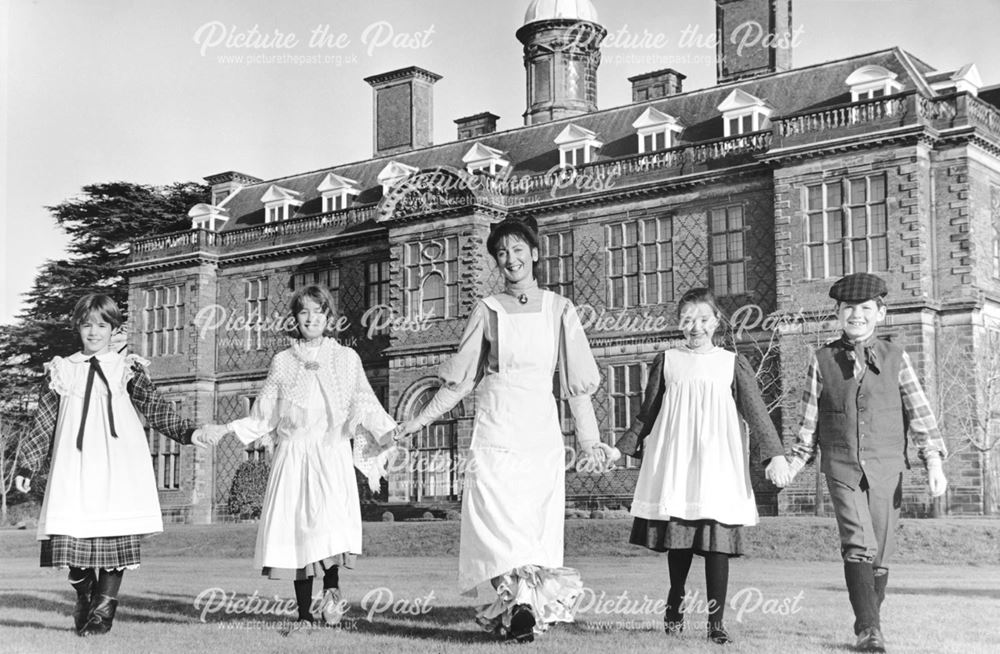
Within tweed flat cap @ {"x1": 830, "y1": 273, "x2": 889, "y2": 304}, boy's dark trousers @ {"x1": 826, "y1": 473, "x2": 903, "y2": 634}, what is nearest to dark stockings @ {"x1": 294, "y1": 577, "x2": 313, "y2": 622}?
boy's dark trousers @ {"x1": 826, "y1": 473, "x2": 903, "y2": 634}

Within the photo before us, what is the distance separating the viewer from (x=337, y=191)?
112 ft

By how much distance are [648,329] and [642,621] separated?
19145 millimetres

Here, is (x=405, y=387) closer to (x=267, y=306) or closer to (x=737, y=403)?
(x=267, y=306)

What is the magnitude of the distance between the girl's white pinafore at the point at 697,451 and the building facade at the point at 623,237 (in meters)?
15.5

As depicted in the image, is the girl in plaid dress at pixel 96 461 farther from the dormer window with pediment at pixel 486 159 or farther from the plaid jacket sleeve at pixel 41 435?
the dormer window with pediment at pixel 486 159

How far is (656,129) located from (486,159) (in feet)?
15.5

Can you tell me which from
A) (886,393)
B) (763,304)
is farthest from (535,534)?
(763,304)

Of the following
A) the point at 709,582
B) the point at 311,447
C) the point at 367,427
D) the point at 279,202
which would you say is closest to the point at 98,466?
the point at 311,447

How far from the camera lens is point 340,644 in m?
6.81

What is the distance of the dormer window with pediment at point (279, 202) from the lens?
35.3 meters

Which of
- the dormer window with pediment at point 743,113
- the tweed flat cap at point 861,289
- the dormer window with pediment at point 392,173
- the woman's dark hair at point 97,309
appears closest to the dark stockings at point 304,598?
the woman's dark hair at point 97,309

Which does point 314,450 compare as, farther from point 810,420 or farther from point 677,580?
point 810,420

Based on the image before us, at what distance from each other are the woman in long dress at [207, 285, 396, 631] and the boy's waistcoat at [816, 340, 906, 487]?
2565 mm

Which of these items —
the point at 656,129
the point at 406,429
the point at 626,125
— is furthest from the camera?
the point at 626,125
